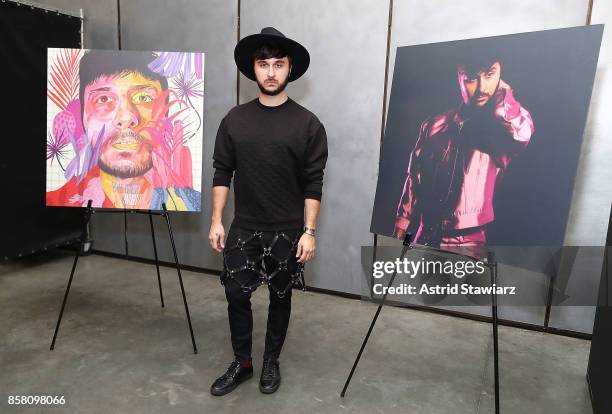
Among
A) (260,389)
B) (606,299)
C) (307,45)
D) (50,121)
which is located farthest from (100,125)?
(606,299)

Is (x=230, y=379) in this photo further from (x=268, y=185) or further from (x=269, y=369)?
(x=268, y=185)

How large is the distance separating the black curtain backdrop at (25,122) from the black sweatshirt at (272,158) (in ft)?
6.99

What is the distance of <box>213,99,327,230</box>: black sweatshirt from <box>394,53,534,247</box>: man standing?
436mm

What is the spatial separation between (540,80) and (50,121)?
2.36m

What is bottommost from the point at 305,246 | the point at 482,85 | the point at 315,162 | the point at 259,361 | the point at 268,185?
the point at 259,361

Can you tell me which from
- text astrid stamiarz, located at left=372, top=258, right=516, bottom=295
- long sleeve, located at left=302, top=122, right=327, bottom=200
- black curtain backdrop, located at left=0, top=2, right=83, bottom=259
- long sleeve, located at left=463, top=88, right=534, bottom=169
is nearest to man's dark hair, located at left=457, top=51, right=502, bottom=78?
long sleeve, located at left=463, top=88, right=534, bottom=169

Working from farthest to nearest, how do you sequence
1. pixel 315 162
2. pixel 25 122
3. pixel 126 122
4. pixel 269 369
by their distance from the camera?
pixel 25 122 → pixel 126 122 → pixel 269 369 → pixel 315 162

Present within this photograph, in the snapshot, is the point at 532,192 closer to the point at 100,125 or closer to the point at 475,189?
the point at 475,189

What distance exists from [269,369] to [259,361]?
0.78 feet

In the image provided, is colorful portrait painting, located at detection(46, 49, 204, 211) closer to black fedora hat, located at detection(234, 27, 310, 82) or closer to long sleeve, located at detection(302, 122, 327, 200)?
black fedora hat, located at detection(234, 27, 310, 82)

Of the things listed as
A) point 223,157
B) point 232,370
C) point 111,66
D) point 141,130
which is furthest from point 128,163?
point 232,370

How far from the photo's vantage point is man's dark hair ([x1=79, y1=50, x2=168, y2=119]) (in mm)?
2373

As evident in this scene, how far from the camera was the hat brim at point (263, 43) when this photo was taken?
1.74 meters

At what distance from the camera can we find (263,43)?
177 cm
